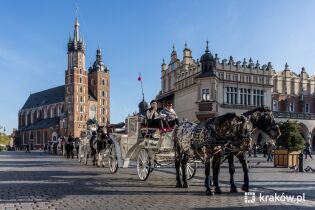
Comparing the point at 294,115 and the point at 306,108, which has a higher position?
the point at 306,108

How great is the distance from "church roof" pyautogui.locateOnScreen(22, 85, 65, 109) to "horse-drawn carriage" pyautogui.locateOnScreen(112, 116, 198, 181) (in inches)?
4714

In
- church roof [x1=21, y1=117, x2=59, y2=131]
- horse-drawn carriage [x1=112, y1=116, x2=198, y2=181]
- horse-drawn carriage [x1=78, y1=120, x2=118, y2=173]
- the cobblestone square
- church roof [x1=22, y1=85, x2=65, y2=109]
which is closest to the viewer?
the cobblestone square

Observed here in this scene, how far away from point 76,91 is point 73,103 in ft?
12.4

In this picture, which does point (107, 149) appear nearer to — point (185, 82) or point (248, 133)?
point (248, 133)

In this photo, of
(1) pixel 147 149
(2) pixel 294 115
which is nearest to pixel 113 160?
(1) pixel 147 149

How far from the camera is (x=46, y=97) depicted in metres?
143

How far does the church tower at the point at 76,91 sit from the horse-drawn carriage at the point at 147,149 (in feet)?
343

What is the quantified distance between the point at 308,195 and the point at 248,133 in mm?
2123

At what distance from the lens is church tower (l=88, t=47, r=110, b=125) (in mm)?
129500

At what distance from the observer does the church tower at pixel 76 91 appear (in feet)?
388

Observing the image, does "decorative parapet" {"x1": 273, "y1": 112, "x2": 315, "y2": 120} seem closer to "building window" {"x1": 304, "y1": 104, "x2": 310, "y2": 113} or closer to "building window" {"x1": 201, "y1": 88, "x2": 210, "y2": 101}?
"building window" {"x1": 304, "y1": 104, "x2": 310, "y2": 113}

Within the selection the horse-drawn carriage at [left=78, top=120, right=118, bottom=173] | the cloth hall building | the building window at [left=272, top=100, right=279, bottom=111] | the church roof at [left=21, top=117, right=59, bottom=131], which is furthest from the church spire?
the horse-drawn carriage at [left=78, top=120, right=118, bottom=173]

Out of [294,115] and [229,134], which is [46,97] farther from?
[229,134]

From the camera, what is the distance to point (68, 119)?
120 m
